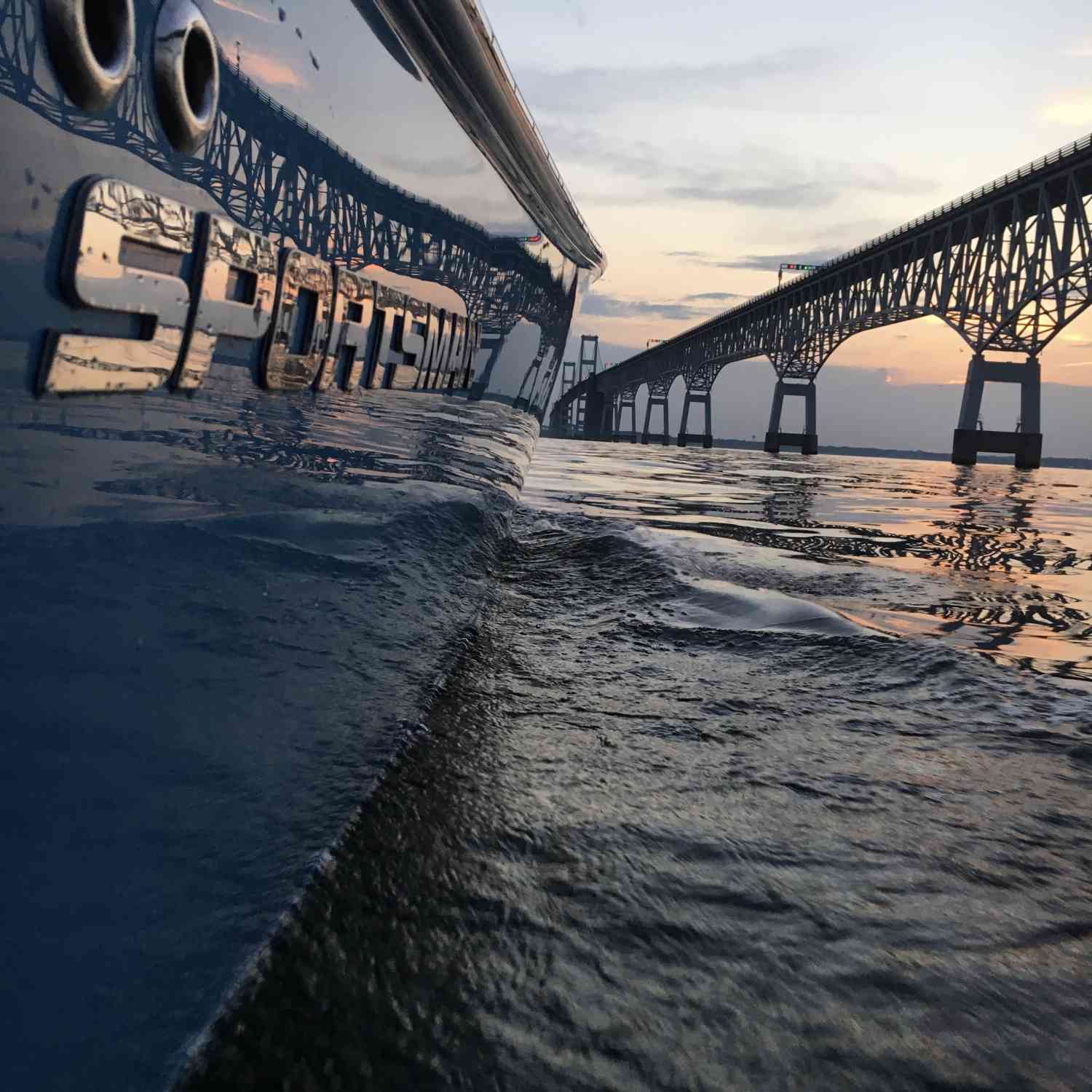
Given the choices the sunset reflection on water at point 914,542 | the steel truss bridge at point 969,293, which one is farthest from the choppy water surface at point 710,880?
the steel truss bridge at point 969,293

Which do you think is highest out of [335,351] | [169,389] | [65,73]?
[65,73]

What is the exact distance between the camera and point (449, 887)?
3.09ft

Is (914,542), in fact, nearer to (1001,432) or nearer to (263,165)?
(263,165)

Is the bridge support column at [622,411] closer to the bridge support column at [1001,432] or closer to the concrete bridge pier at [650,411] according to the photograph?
the concrete bridge pier at [650,411]

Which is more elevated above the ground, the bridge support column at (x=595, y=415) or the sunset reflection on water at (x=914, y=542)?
the bridge support column at (x=595, y=415)

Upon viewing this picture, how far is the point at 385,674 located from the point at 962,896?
0.98 metres

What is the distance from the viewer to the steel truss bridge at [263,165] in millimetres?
939

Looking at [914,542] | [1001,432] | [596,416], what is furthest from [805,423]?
[914,542]

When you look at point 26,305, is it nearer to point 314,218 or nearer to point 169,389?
point 169,389

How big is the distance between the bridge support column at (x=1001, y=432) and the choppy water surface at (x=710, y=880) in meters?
35.4

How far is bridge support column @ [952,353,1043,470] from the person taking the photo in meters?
33.2

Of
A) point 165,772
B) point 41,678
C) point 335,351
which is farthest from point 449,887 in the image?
point 335,351

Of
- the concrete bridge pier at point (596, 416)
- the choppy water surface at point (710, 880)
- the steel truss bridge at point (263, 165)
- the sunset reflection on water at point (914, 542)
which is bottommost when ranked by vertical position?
the choppy water surface at point (710, 880)

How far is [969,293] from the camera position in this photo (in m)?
32.5
